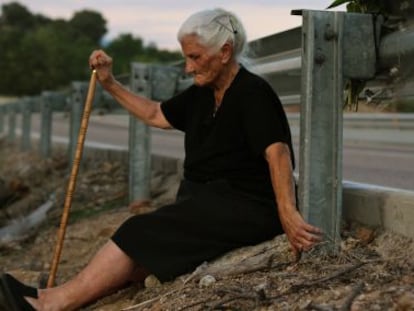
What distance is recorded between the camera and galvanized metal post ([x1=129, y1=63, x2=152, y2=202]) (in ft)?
22.4

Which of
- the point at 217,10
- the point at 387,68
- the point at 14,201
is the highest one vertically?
the point at 217,10

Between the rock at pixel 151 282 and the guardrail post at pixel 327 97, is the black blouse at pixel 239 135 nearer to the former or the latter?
the guardrail post at pixel 327 97

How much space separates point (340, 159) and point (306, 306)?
3.23ft

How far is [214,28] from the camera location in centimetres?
427

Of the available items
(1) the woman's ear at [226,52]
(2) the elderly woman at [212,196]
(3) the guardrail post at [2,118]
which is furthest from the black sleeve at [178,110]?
(3) the guardrail post at [2,118]

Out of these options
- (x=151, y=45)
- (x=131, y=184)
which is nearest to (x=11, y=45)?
(x=151, y=45)

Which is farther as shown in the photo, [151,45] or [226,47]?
[151,45]

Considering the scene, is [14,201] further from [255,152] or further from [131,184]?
[255,152]

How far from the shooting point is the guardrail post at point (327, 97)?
12.5 feet

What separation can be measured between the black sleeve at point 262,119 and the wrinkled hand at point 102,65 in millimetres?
1094

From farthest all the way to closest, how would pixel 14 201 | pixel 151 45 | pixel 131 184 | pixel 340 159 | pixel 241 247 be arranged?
1. pixel 151 45
2. pixel 14 201
3. pixel 131 184
4. pixel 241 247
5. pixel 340 159

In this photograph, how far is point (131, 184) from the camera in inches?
269

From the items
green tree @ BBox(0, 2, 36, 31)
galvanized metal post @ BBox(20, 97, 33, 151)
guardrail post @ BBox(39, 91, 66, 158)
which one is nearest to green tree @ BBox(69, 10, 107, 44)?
green tree @ BBox(0, 2, 36, 31)

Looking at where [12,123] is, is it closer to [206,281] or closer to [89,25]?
[206,281]
